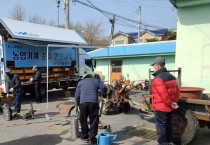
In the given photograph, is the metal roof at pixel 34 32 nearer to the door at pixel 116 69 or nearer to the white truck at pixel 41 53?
the white truck at pixel 41 53

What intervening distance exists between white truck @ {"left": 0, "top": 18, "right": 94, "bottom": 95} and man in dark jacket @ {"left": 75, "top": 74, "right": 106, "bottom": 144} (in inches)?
208

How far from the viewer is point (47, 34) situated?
16406mm

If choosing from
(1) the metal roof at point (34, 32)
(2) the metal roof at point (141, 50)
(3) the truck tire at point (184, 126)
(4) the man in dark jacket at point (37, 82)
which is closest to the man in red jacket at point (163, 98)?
(3) the truck tire at point (184, 126)

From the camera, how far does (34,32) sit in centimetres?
1559

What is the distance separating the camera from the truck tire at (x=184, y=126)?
6746 mm

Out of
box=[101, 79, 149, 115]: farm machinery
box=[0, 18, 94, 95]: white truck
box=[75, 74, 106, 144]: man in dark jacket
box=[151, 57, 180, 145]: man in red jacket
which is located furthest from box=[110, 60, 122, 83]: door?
box=[151, 57, 180, 145]: man in red jacket

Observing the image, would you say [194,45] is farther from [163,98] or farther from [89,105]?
[89,105]

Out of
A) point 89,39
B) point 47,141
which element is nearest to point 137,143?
point 47,141

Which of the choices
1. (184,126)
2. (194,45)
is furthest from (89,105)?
(194,45)

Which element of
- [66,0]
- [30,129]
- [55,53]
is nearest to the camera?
[30,129]

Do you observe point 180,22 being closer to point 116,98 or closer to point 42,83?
point 116,98

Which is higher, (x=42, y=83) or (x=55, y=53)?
(x=55, y=53)

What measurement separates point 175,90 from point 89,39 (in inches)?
2113

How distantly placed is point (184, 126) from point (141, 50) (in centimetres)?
1784
